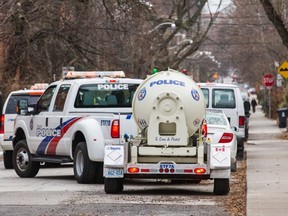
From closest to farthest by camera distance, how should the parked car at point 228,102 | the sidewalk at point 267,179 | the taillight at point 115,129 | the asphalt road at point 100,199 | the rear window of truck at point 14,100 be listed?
the asphalt road at point 100,199
the sidewalk at point 267,179
the taillight at point 115,129
the rear window of truck at point 14,100
the parked car at point 228,102

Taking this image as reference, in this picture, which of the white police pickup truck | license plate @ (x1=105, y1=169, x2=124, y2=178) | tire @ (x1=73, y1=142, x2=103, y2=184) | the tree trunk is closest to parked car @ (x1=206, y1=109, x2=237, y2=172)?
the white police pickup truck

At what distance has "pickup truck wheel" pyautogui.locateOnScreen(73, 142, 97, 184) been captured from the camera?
1822 centimetres

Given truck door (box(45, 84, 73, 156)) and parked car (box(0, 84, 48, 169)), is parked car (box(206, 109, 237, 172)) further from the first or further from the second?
parked car (box(0, 84, 48, 169))

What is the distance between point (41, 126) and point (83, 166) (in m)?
1.95

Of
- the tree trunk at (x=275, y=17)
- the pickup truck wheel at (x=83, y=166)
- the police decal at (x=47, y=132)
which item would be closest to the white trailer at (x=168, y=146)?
the pickup truck wheel at (x=83, y=166)

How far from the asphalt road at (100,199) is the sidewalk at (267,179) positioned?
554 millimetres

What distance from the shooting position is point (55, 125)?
19.3m

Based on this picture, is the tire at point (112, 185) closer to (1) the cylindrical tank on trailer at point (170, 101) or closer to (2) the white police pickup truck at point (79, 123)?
(2) the white police pickup truck at point (79, 123)

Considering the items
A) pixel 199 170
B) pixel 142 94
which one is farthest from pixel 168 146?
pixel 142 94

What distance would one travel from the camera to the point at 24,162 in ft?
68.2

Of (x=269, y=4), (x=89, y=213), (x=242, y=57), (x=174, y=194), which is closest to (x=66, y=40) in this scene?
(x=269, y=4)

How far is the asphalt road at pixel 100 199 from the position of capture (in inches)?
539

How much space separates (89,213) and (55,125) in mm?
6188

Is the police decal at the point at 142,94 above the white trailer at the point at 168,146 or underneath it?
above
